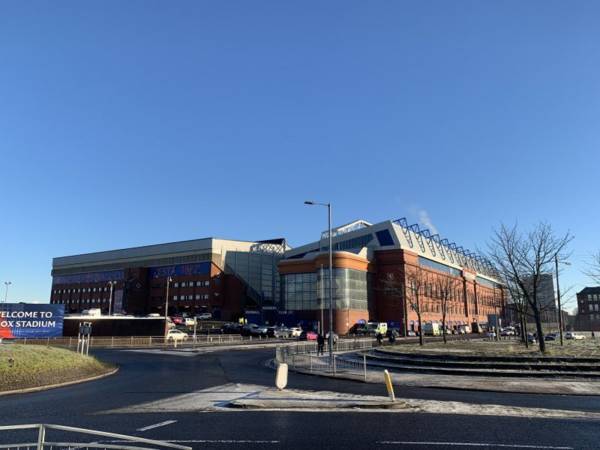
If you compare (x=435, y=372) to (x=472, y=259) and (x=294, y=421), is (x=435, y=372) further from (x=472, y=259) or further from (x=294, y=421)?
(x=472, y=259)

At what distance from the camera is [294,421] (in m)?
11.2

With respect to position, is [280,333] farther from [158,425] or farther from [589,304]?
[589,304]

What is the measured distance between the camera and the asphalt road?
9.18 m

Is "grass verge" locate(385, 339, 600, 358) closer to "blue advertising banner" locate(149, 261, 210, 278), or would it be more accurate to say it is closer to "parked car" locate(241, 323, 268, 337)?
"parked car" locate(241, 323, 268, 337)

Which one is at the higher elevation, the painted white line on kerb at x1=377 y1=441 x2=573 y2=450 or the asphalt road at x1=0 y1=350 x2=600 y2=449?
the painted white line on kerb at x1=377 y1=441 x2=573 y2=450

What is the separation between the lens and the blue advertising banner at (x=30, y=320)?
37.5m

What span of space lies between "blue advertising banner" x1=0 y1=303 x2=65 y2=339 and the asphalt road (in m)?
24.9

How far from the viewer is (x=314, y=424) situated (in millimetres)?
10859

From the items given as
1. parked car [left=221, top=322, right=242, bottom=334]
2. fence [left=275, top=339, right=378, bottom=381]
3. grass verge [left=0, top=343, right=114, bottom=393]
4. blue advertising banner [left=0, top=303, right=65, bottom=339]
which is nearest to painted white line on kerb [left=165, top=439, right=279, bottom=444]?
grass verge [left=0, top=343, right=114, bottom=393]

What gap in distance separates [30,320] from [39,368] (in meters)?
23.4

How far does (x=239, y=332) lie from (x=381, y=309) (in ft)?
99.9

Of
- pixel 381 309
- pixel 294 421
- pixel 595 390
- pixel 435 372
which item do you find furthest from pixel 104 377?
pixel 381 309

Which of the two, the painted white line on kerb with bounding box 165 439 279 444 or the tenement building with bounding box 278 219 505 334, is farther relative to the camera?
the tenement building with bounding box 278 219 505 334

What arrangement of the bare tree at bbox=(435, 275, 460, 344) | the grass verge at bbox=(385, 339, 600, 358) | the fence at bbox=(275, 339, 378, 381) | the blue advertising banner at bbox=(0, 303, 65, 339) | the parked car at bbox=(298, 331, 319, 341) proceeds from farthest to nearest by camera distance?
the parked car at bbox=(298, 331, 319, 341) < the bare tree at bbox=(435, 275, 460, 344) < the blue advertising banner at bbox=(0, 303, 65, 339) < the grass verge at bbox=(385, 339, 600, 358) < the fence at bbox=(275, 339, 378, 381)
